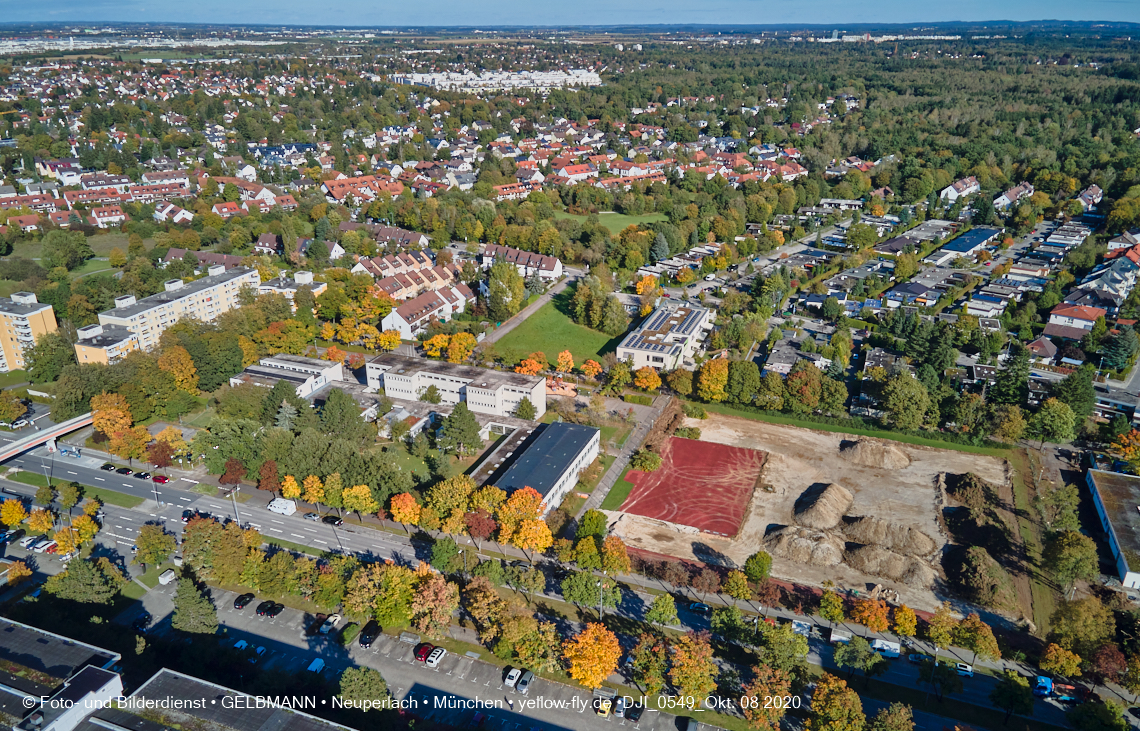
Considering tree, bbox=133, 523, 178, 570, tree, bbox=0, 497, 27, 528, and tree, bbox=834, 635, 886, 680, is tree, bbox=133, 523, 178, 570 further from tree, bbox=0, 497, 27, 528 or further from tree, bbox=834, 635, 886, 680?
tree, bbox=834, 635, 886, 680

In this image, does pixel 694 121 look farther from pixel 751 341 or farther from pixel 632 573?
pixel 632 573

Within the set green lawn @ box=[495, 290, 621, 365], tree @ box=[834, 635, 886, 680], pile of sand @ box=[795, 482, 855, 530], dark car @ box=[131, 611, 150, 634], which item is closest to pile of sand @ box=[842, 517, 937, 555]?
pile of sand @ box=[795, 482, 855, 530]

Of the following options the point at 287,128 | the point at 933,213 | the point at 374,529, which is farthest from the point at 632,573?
the point at 287,128

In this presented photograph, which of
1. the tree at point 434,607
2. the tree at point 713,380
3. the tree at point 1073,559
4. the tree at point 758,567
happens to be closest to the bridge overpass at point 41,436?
the tree at point 434,607

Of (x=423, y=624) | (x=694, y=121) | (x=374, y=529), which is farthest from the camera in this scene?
(x=694, y=121)

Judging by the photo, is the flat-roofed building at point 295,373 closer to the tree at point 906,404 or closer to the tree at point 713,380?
the tree at point 713,380
